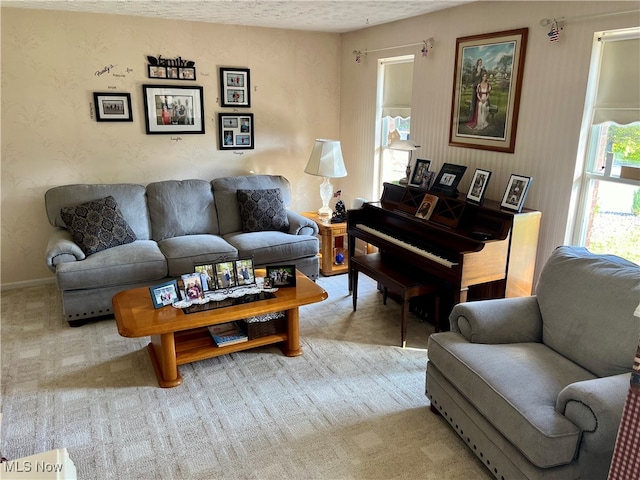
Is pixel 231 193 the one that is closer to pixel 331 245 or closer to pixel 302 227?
pixel 302 227

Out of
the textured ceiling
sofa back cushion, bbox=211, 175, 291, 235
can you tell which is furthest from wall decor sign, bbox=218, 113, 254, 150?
the textured ceiling

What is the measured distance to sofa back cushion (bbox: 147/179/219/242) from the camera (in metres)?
4.26

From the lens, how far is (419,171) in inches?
154

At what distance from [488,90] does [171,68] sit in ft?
9.31

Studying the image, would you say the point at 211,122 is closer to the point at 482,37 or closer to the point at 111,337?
the point at 111,337

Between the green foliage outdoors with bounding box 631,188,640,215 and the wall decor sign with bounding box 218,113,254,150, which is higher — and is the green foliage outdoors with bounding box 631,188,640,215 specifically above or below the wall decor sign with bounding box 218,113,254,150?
below

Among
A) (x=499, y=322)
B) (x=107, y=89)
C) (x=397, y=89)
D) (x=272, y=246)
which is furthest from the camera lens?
(x=397, y=89)

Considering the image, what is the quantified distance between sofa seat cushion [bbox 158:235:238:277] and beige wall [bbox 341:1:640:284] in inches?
76.0

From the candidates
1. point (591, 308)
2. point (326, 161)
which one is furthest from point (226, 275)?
point (591, 308)

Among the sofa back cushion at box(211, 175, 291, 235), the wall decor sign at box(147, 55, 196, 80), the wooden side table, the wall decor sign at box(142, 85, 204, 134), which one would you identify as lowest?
the wooden side table

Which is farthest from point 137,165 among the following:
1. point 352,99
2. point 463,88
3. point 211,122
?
point 463,88

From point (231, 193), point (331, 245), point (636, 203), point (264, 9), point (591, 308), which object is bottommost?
point (331, 245)

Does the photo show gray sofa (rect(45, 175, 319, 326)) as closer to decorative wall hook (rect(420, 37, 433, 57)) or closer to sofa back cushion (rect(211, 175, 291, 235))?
sofa back cushion (rect(211, 175, 291, 235))

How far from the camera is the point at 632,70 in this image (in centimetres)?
263
